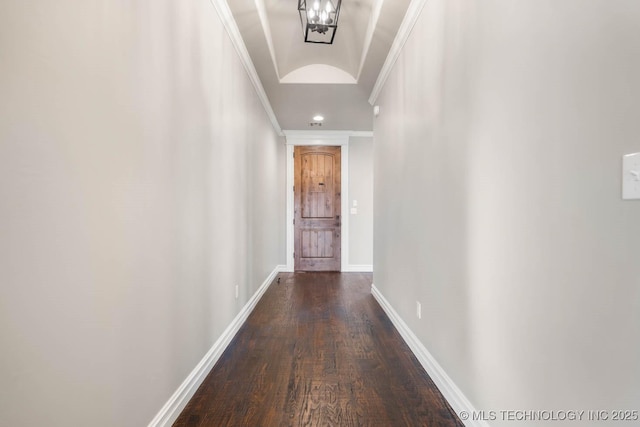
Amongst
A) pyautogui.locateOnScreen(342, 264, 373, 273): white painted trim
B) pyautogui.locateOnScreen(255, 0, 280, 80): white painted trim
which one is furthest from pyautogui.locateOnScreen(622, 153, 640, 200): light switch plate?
pyautogui.locateOnScreen(342, 264, 373, 273): white painted trim

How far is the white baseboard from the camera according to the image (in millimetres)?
Result: 1545

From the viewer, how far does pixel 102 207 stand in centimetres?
112

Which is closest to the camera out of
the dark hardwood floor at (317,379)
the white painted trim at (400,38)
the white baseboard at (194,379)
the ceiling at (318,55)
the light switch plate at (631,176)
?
the light switch plate at (631,176)

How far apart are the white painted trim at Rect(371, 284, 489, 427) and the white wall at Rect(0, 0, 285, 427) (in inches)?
55.9

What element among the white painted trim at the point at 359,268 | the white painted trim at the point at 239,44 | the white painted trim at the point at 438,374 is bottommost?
the white painted trim at the point at 359,268

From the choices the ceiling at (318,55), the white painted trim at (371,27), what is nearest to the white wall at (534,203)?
the white painted trim at (371,27)

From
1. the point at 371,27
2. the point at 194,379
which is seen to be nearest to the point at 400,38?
the point at 371,27

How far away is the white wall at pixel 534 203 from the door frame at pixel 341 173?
3.71 meters

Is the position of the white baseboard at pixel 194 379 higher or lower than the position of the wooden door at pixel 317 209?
lower

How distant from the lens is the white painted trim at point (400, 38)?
2346 millimetres

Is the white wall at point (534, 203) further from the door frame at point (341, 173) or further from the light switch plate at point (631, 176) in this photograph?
the door frame at point (341, 173)

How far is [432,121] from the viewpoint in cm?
213

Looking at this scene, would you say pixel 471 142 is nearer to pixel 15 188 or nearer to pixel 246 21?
pixel 15 188

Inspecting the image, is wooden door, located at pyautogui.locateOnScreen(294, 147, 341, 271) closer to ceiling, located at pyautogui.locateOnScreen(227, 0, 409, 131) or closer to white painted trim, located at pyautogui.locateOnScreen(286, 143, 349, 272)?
white painted trim, located at pyautogui.locateOnScreen(286, 143, 349, 272)
